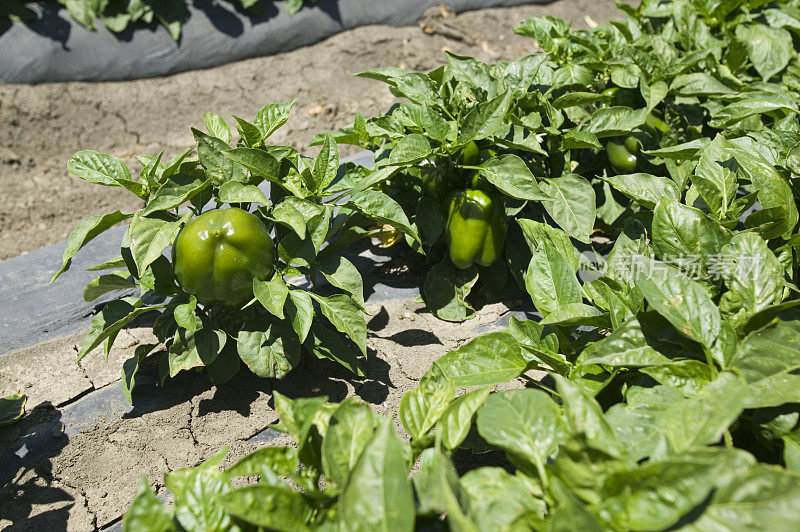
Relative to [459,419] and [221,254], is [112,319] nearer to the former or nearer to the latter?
[221,254]

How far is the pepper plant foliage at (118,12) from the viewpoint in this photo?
4141 millimetres

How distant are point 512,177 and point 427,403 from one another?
35.1 inches

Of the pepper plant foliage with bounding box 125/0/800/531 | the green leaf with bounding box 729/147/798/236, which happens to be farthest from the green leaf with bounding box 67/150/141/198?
the green leaf with bounding box 729/147/798/236

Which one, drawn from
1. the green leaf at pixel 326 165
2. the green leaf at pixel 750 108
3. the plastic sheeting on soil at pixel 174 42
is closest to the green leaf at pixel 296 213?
the green leaf at pixel 326 165

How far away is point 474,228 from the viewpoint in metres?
2.19

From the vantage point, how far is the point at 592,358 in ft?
4.59

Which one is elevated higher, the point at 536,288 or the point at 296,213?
the point at 296,213

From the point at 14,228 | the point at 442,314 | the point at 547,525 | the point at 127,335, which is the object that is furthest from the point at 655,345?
the point at 14,228

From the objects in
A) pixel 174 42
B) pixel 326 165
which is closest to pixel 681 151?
pixel 326 165

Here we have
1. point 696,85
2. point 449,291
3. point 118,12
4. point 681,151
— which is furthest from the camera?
point 118,12

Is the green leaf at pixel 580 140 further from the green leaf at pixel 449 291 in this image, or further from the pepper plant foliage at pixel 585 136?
the green leaf at pixel 449 291

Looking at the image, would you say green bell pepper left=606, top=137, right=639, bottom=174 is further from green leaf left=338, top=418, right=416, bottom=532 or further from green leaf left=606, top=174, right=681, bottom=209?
green leaf left=338, top=418, right=416, bottom=532

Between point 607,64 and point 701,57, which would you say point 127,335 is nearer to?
point 607,64

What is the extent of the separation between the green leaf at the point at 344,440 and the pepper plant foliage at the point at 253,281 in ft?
1.80
